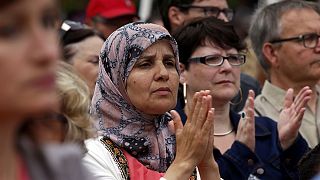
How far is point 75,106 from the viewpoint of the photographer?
11.0 ft

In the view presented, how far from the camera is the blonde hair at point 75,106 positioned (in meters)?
3.27

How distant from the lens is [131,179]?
3.81 meters

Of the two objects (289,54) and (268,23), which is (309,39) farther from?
(268,23)

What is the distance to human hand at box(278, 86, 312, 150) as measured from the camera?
5.02 meters

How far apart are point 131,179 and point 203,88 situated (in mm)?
1343

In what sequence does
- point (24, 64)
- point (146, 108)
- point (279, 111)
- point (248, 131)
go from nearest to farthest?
point (24, 64) → point (146, 108) → point (248, 131) → point (279, 111)

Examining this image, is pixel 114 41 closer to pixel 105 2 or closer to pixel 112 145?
pixel 112 145

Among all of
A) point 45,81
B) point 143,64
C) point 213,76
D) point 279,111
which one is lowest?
point 279,111

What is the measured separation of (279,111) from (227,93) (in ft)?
2.63

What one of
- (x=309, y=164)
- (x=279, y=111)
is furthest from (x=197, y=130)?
(x=279, y=111)

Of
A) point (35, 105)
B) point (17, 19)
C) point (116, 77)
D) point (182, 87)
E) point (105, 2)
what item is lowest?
point (105, 2)

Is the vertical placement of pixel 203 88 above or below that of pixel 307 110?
Answer: above

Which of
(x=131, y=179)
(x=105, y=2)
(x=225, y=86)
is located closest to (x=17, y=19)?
(x=131, y=179)

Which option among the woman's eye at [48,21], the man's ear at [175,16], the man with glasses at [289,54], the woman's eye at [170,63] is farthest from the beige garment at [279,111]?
the woman's eye at [48,21]
